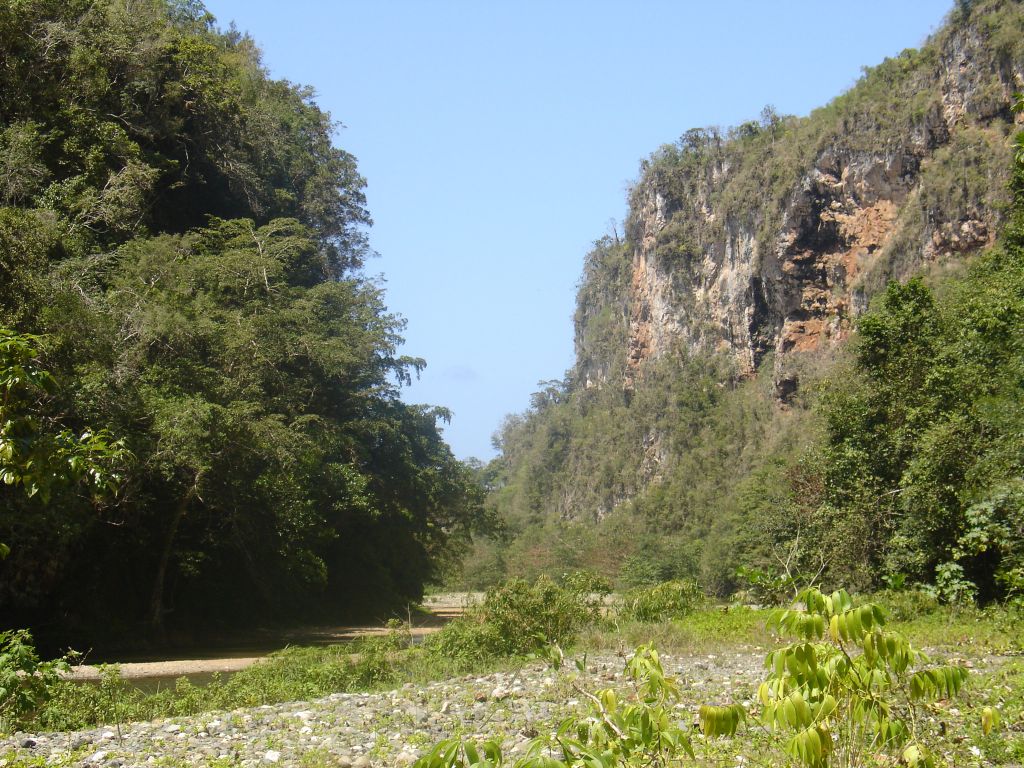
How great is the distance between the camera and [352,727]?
7902 millimetres

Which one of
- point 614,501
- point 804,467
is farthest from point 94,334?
point 614,501

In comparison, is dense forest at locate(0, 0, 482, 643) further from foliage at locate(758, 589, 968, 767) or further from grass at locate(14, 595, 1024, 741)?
foliage at locate(758, 589, 968, 767)

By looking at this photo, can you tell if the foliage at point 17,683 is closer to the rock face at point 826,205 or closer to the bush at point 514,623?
the bush at point 514,623

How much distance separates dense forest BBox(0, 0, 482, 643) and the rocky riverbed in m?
3.91

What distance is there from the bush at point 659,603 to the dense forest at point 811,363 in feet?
3.36

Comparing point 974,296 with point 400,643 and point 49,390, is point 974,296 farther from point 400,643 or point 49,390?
point 49,390

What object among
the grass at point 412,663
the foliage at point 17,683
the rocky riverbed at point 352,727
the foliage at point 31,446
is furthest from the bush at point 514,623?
the foliage at point 31,446

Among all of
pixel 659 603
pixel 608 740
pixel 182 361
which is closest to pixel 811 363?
pixel 659 603

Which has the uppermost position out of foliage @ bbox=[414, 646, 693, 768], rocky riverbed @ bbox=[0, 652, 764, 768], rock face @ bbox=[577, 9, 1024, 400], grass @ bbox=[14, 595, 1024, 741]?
rock face @ bbox=[577, 9, 1024, 400]

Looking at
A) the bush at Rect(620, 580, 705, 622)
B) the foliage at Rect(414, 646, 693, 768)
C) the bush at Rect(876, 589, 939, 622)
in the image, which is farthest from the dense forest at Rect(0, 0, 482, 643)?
the bush at Rect(876, 589, 939, 622)

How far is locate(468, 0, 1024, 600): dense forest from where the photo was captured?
1653 centimetres

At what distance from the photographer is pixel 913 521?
16.5m

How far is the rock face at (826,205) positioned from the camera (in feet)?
163

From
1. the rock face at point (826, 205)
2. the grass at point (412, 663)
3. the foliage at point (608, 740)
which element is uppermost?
the rock face at point (826, 205)
